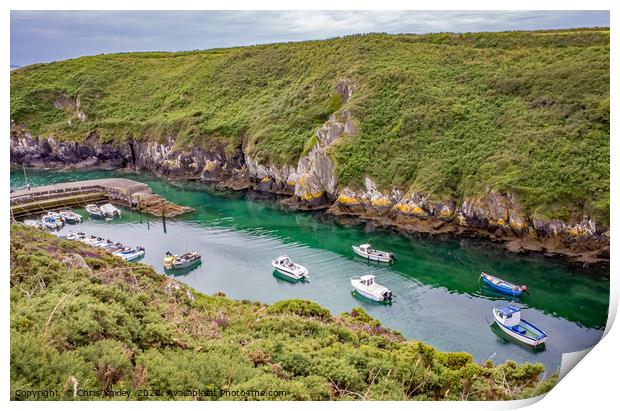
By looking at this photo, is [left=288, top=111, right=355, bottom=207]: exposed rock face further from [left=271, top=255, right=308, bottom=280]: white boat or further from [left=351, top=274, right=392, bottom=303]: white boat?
[left=351, top=274, right=392, bottom=303]: white boat

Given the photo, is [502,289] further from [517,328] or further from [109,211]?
[109,211]

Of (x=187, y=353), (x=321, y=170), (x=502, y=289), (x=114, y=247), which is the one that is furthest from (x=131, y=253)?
(x=187, y=353)

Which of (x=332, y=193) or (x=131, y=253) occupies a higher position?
(x=332, y=193)

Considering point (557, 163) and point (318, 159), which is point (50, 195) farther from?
point (557, 163)

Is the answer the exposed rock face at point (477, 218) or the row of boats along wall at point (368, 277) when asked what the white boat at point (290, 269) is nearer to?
the row of boats along wall at point (368, 277)

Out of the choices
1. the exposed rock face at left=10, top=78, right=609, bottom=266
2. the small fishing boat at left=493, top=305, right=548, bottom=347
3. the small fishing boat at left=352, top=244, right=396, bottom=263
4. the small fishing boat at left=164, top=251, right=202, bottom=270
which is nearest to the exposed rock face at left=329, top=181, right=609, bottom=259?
the exposed rock face at left=10, top=78, right=609, bottom=266

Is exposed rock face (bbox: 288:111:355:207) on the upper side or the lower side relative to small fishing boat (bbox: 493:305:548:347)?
upper
